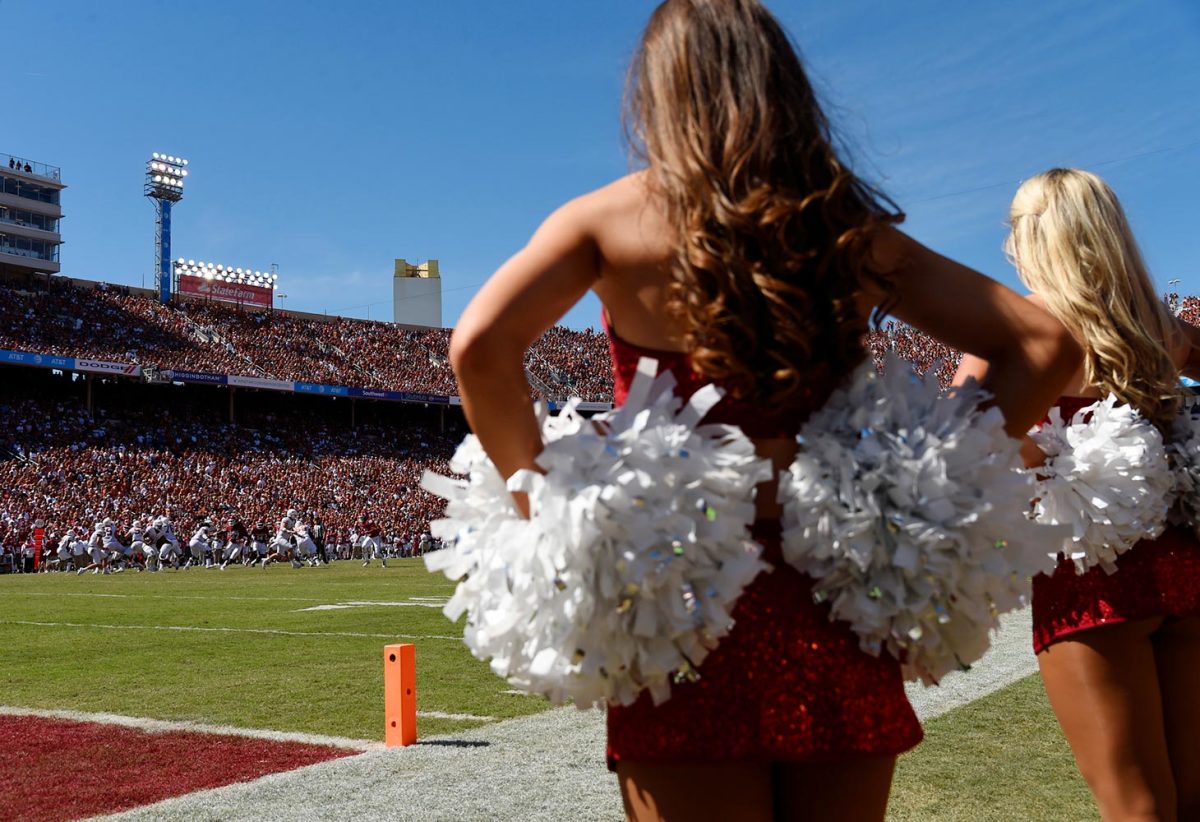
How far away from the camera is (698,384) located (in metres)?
1.50

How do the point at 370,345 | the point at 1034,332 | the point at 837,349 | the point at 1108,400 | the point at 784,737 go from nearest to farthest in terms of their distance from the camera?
the point at 784,737, the point at 837,349, the point at 1034,332, the point at 1108,400, the point at 370,345

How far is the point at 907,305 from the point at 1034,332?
20 cm

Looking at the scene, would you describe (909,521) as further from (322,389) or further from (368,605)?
(322,389)

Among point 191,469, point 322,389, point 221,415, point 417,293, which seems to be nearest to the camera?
point 191,469

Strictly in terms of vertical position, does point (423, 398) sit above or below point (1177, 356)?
above

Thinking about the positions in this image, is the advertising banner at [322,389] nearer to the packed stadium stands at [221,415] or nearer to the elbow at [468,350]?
the packed stadium stands at [221,415]

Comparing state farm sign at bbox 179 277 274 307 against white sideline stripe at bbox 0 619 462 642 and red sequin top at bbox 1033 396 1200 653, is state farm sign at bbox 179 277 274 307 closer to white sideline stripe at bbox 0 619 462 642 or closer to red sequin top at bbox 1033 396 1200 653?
white sideline stripe at bbox 0 619 462 642

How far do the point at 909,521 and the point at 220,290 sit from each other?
52419mm

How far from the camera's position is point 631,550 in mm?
1395

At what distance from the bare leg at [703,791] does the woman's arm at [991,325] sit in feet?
2.16

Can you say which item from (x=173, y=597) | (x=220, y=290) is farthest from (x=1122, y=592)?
(x=220, y=290)

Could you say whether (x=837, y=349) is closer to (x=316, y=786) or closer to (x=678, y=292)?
(x=678, y=292)

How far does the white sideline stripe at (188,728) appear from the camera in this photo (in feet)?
18.6

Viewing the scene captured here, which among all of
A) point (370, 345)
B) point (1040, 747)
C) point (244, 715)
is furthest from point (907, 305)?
point (370, 345)
